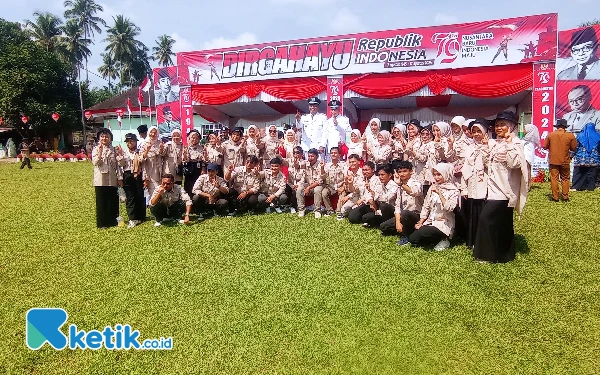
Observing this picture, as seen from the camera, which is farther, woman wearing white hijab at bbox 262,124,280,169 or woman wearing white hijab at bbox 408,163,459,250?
woman wearing white hijab at bbox 262,124,280,169

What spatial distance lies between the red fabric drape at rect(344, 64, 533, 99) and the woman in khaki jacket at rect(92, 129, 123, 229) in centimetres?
691

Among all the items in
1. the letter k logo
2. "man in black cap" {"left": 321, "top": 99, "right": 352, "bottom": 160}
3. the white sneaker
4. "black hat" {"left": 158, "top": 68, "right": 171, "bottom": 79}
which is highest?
"black hat" {"left": 158, "top": 68, "right": 171, "bottom": 79}

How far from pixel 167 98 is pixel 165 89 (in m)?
0.29

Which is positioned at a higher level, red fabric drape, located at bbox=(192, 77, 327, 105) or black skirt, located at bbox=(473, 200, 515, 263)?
red fabric drape, located at bbox=(192, 77, 327, 105)

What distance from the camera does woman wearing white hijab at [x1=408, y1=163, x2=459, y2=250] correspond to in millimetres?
4602

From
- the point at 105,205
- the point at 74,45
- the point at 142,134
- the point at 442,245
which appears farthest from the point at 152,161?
the point at 74,45

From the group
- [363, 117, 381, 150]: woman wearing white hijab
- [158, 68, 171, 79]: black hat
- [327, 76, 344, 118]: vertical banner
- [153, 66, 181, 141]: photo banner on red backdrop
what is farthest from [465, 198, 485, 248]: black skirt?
[158, 68, 171, 79]: black hat

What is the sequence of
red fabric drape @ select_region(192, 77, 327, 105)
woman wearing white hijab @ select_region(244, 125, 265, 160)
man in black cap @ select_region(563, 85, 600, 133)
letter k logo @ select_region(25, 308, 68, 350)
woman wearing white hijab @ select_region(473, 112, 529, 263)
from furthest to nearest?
red fabric drape @ select_region(192, 77, 327, 105)
man in black cap @ select_region(563, 85, 600, 133)
woman wearing white hijab @ select_region(244, 125, 265, 160)
woman wearing white hijab @ select_region(473, 112, 529, 263)
letter k logo @ select_region(25, 308, 68, 350)

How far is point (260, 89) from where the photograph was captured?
12.4 m

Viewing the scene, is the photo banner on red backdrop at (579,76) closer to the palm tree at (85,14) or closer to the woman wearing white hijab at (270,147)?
the woman wearing white hijab at (270,147)

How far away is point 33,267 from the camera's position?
4445mm

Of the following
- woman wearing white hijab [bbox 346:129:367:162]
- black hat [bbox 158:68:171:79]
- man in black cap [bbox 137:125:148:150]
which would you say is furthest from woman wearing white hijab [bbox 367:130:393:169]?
black hat [bbox 158:68:171:79]

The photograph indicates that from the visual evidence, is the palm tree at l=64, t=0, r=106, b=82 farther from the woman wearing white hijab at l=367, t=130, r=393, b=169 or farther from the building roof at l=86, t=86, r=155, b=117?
the woman wearing white hijab at l=367, t=130, r=393, b=169

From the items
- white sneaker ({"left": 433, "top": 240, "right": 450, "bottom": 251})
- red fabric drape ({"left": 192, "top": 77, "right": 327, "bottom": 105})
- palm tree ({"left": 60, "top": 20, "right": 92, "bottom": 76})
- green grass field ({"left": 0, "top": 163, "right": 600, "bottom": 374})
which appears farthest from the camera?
palm tree ({"left": 60, "top": 20, "right": 92, "bottom": 76})
